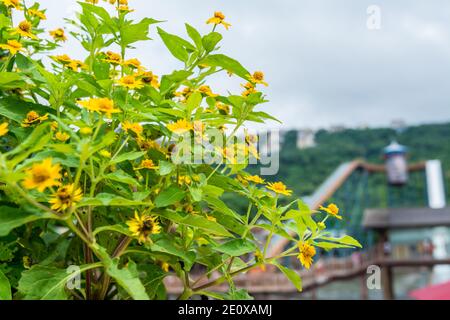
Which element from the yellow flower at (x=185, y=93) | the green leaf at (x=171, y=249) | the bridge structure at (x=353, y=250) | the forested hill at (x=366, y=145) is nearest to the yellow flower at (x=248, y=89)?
the yellow flower at (x=185, y=93)

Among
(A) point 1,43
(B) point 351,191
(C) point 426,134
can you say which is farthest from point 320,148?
(A) point 1,43

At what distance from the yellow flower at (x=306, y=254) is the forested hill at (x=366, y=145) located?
13834 mm

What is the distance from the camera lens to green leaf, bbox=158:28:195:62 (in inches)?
26.6

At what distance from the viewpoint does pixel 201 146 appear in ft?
2.02

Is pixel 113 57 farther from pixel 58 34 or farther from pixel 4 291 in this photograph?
pixel 4 291

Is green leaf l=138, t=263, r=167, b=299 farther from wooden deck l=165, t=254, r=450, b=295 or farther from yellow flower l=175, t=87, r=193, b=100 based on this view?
wooden deck l=165, t=254, r=450, b=295

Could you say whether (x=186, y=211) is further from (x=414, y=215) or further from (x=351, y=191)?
(x=351, y=191)

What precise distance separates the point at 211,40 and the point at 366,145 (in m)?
16.5

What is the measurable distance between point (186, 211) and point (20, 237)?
250mm

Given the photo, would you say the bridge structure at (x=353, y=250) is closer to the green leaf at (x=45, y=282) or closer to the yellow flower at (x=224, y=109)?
the yellow flower at (x=224, y=109)

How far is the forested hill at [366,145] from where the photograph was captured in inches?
587

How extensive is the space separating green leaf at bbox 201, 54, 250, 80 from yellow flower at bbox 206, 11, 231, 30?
0.22 feet

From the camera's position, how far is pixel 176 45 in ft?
2.25
